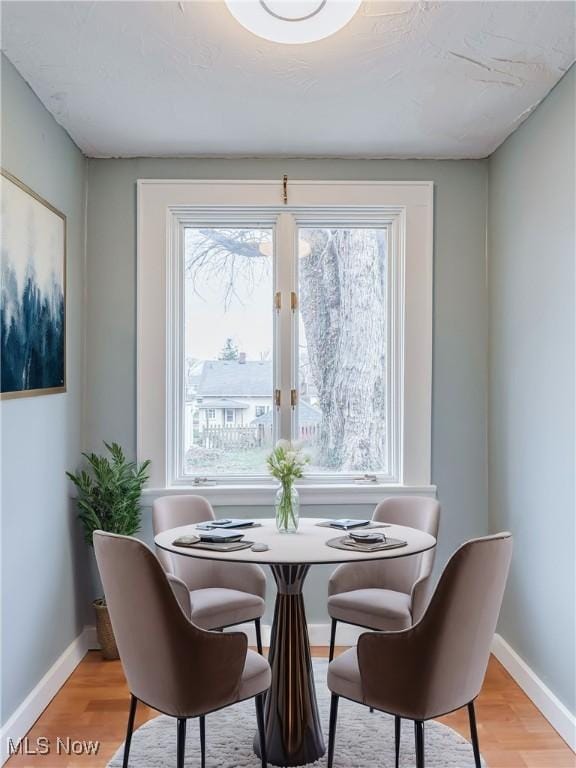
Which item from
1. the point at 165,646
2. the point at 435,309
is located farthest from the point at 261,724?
the point at 435,309

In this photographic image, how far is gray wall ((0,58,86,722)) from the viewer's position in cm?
249

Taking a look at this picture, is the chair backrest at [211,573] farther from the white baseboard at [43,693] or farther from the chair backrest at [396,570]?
the white baseboard at [43,693]

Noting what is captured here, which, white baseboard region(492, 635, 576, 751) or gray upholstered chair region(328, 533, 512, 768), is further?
white baseboard region(492, 635, 576, 751)

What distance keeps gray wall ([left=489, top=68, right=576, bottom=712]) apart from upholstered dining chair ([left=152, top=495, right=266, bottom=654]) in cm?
123

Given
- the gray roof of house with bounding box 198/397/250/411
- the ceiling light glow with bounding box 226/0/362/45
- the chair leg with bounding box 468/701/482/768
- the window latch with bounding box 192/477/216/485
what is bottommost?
the chair leg with bounding box 468/701/482/768

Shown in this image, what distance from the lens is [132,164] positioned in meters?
3.57

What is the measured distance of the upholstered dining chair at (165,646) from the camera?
1.92 meters

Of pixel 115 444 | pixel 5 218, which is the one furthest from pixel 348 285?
Result: pixel 5 218

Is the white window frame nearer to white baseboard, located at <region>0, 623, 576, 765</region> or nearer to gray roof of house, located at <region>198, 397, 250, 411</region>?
gray roof of house, located at <region>198, 397, 250, 411</region>

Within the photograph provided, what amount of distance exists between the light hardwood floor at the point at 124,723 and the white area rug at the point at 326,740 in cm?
10

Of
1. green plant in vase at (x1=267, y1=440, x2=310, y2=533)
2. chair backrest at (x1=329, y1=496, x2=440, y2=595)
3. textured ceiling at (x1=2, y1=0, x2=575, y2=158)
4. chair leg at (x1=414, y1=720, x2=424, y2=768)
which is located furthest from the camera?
chair backrest at (x1=329, y1=496, x2=440, y2=595)

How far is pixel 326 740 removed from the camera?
246cm

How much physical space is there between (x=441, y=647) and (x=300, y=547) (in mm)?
618

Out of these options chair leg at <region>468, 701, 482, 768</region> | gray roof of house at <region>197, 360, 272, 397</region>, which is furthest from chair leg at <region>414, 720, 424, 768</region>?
gray roof of house at <region>197, 360, 272, 397</region>
